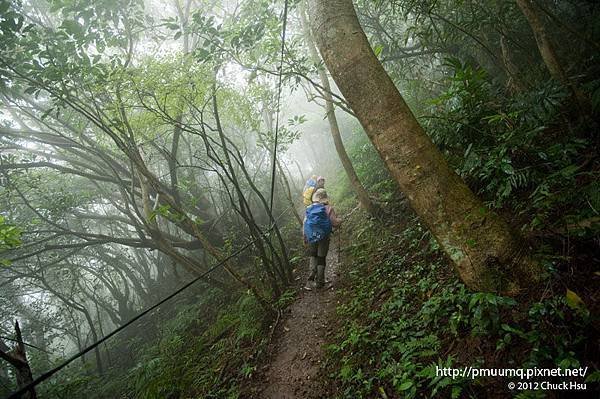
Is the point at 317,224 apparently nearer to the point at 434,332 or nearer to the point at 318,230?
the point at 318,230

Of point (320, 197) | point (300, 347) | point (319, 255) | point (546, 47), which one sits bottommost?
point (300, 347)

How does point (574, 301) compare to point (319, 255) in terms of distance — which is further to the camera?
point (319, 255)

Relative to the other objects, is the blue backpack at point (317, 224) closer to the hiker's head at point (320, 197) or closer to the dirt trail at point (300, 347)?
the hiker's head at point (320, 197)

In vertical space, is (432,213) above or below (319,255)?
above

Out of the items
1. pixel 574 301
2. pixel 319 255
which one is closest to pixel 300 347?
pixel 319 255

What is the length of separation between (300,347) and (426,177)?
311cm

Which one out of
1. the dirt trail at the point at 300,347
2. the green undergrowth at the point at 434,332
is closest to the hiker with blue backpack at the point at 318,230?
the dirt trail at the point at 300,347

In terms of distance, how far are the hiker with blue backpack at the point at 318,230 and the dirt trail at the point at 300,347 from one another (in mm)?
305

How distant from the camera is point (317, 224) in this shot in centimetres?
541

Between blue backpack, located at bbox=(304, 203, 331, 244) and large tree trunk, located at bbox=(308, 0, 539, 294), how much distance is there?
3.10 metres

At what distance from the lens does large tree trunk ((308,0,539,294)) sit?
218 cm

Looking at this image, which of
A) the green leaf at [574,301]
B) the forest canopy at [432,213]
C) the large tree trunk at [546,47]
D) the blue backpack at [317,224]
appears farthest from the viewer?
the blue backpack at [317,224]

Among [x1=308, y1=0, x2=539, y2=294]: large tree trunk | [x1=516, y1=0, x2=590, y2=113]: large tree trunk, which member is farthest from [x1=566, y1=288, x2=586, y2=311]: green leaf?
[x1=516, y1=0, x2=590, y2=113]: large tree trunk

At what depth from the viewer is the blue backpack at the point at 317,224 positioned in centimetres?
541
